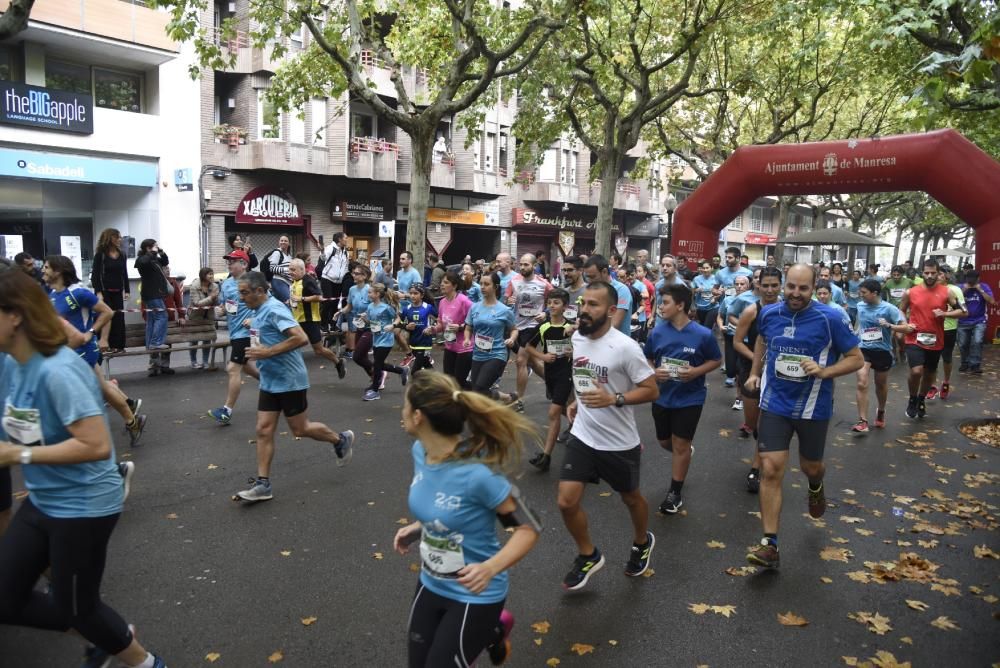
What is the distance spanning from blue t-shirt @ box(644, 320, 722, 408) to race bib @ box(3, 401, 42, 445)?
14.0 ft

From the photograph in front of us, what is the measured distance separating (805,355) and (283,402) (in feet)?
12.9

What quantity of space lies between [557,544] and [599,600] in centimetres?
88

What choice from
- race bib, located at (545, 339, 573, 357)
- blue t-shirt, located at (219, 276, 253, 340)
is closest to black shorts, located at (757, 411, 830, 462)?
race bib, located at (545, 339, 573, 357)

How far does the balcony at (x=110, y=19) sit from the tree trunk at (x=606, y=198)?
1101 centimetres

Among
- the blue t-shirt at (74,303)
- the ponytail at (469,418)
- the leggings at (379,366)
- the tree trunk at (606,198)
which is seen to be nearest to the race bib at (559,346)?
the leggings at (379,366)

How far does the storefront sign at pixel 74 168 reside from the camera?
17605 millimetres

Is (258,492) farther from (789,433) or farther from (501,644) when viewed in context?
(789,433)

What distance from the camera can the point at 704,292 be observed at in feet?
43.7

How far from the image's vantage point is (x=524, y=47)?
18062mm

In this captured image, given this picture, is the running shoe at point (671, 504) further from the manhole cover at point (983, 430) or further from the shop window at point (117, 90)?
the shop window at point (117, 90)

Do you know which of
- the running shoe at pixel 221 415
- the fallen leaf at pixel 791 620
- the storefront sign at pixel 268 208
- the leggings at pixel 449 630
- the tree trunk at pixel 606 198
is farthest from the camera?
the storefront sign at pixel 268 208

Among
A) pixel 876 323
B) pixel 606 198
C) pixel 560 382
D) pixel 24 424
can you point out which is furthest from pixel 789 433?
pixel 606 198

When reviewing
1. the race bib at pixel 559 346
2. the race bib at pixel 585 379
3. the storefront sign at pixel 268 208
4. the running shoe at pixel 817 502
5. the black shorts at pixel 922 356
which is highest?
the storefront sign at pixel 268 208

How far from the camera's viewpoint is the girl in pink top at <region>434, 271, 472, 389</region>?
8.76m
